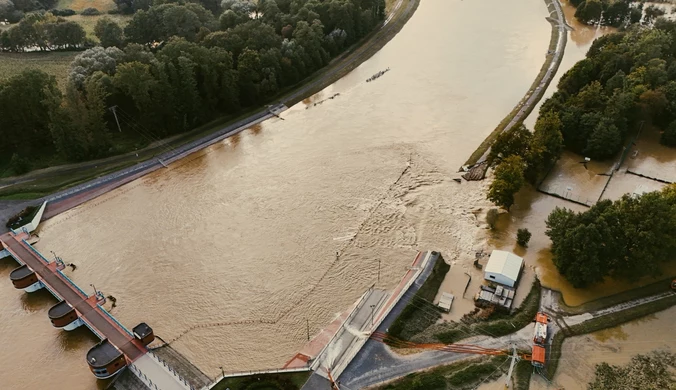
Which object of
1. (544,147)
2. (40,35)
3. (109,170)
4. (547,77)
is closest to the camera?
(544,147)

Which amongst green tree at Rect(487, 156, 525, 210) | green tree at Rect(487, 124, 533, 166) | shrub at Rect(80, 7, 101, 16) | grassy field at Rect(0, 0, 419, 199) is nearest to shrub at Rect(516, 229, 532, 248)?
green tree at Rect(487, 156, 525, 210)

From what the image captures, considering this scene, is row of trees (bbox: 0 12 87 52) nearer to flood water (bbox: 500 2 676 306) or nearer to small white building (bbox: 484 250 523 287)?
flood water (bbox: 500 2 676 306)

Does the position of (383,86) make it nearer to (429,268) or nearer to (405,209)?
(405,209)

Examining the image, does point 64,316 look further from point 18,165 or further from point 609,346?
point 609,346

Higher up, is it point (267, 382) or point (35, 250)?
point (35, 250)

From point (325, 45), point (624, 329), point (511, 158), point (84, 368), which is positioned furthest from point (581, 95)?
point (84, 368)

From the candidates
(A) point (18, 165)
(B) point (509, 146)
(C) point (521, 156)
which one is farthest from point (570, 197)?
(A) point (18, 165)
